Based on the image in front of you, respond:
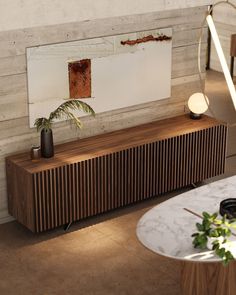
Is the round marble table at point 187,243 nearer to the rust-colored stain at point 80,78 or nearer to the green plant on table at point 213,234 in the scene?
the green plant on table at point 213,234

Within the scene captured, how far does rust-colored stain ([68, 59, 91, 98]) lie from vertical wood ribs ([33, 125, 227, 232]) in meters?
0.65

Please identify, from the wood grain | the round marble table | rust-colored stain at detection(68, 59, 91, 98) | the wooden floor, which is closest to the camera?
the round marble table

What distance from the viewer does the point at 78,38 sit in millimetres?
6559

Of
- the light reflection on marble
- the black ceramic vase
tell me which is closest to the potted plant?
the black ceramic vase

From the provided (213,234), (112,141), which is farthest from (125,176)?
(213,234)

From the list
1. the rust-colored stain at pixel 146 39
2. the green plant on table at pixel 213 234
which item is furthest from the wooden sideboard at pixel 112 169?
the green plant on table at pixel 213 234

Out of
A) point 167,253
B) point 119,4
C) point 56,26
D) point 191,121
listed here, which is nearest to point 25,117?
point 56,26

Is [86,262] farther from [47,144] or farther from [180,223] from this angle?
[180,223]

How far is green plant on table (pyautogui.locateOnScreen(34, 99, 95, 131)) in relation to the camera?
20.7ft

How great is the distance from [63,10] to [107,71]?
0.75 m

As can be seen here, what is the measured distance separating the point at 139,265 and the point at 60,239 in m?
0.82

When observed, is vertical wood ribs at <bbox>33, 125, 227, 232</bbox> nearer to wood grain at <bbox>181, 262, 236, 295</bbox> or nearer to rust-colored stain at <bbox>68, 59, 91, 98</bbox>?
rust-colored stain at <bbox>68, 59, 91, 98</bbox>

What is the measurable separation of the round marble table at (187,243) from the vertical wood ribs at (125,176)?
148 centimetres

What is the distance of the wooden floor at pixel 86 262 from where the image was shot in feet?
18.3
